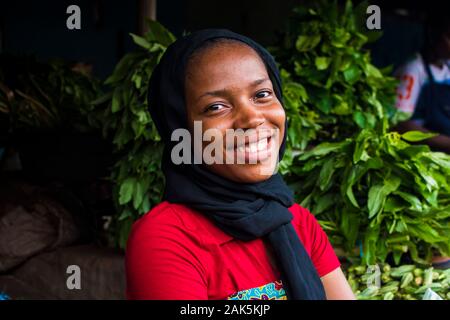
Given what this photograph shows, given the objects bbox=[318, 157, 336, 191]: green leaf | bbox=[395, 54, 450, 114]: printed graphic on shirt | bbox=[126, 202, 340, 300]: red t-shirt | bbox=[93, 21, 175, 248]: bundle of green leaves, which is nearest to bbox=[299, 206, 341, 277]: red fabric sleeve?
bbox=[126, 202, 340, 300]: red t-shirt

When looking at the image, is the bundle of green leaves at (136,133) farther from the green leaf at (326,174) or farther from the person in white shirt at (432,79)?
the person in white shirt at (432,79)

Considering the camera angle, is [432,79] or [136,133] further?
[432,79]

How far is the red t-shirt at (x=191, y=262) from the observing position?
3.47 ft

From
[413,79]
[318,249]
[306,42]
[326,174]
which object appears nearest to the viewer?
[318,249]

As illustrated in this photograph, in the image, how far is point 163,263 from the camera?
1.06 metres

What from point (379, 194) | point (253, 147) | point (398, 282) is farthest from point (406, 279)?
point (253, 147)

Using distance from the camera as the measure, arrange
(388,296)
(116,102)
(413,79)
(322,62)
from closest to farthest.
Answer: (388,296), (116,102), (322,62), (413,79)

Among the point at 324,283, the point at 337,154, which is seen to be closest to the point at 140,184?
the point at 337,154

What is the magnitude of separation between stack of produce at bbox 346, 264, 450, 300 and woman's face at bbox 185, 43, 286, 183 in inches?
Answer: 42.4

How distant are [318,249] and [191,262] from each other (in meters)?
0.34

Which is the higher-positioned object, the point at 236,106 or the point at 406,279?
the point at 236,106

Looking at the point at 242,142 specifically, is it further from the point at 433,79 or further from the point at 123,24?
the point at 123,24
